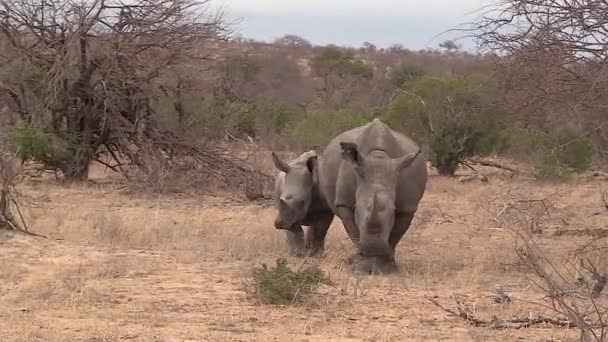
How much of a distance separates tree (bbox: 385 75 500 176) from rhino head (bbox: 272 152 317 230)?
39.2 ft

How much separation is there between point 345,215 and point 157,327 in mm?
3659

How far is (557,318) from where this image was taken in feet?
23.2

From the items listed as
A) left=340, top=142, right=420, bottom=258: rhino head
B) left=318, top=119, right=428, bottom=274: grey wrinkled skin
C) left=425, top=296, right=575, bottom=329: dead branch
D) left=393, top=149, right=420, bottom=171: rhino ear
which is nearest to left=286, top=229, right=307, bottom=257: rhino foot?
left=318, top=119, right=428, bottom=274: grey wrinkled skin

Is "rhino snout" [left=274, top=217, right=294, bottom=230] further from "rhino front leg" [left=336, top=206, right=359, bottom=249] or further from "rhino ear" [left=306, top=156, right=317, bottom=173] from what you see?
"rhino front leg" [left=336, top=206, right=359, bottom=249]

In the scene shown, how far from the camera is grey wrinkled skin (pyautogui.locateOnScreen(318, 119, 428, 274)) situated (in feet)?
30.8

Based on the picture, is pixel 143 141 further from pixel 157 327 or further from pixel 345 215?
pixel 157 327

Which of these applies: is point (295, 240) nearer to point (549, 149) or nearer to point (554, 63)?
point (554, 63)

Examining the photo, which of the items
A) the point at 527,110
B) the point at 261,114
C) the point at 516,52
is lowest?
the point at 261,114

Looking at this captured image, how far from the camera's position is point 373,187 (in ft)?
31.2

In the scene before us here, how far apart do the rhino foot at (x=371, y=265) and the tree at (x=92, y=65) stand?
9029 millimetres

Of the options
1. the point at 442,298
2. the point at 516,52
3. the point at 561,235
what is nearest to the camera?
the point at 442,298

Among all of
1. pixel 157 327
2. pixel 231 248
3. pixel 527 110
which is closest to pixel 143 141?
pixel 231 248

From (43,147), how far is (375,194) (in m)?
10.3

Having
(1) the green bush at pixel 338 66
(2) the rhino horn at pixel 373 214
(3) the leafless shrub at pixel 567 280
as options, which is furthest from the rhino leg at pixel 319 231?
(1) the green bush at pixel 338 66
